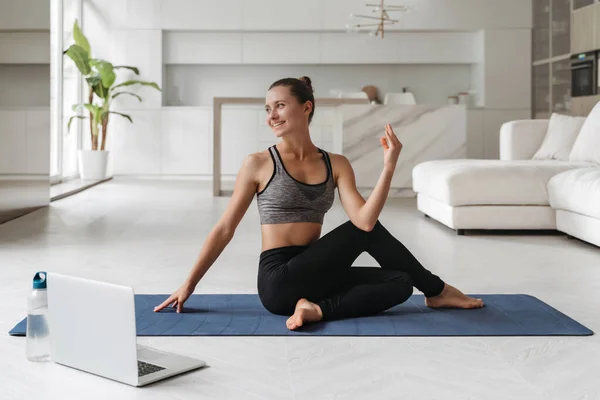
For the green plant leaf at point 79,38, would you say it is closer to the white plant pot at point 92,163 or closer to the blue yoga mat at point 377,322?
the white plant pot at point 92,163

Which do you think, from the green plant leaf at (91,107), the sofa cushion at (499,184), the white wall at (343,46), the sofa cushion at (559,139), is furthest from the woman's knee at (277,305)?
the white wall at (343,46)

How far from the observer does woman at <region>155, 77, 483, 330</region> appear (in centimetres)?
259

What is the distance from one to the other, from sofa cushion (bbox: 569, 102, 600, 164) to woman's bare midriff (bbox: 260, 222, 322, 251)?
333 cm

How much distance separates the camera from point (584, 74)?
8.16 metres

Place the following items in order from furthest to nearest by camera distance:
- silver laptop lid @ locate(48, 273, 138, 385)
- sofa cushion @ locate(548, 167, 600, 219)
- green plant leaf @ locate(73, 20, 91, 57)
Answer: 1. green plant leaf @ locate(73, 20, 91, 57)
2. sofa cushion @ locate(548, 167, 600, 219)
3. silver laptop lid @ locate(48, 273, 138, 385)

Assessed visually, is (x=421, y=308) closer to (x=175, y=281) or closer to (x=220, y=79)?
(x=175, y=281)

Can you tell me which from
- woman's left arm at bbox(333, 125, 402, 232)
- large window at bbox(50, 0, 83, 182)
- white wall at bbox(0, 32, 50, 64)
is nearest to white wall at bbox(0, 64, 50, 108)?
white wall at bbox(0, 32, 50, 64)

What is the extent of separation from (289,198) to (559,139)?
3.92m

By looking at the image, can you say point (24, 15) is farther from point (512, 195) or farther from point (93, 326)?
point (93, 326)

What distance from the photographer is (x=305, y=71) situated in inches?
413

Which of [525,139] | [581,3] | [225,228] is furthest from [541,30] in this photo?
[225,228]

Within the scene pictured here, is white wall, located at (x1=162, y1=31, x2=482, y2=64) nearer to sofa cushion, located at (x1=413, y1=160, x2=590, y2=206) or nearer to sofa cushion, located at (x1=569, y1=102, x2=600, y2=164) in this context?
sofa cushion, located at (x1=569, y1=102, x2=600, y2=164)

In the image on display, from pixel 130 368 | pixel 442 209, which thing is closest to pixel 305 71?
pixel 442 209

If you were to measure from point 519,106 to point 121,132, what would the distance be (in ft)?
15.9
